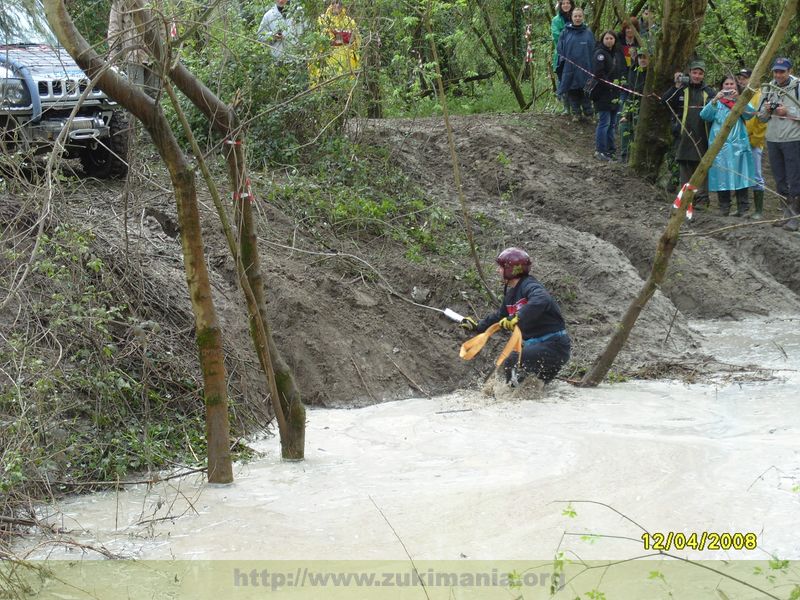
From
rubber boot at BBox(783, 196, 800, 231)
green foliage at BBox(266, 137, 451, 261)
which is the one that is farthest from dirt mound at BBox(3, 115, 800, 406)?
green foliage at BBox(266, 137, 451, 261)

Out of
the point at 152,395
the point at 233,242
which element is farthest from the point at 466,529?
the point at 152,395

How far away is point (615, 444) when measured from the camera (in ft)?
25.5

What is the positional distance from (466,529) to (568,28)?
1234cm

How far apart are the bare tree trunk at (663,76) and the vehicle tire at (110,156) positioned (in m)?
8.06

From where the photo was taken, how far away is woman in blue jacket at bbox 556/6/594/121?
647 inches

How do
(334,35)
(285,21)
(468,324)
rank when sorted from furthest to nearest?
1. (285,21)
2. (334,35)
3. (468,324)

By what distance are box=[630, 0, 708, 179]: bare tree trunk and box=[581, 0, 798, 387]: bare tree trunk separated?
546cm

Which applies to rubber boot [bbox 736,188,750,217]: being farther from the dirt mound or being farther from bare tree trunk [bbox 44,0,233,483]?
bare tree trunk [bbox 44,0,233,483]

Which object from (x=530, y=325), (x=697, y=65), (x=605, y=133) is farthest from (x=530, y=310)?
(x=605, y=133)

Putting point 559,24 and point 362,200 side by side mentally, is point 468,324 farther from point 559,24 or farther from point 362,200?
point 559,24

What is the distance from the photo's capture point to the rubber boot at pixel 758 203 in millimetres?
14492

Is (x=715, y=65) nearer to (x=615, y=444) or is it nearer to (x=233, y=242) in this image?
(x=615, y=444)

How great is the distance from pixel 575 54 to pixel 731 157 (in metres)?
3.25

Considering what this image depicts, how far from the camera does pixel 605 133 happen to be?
16.9 m
